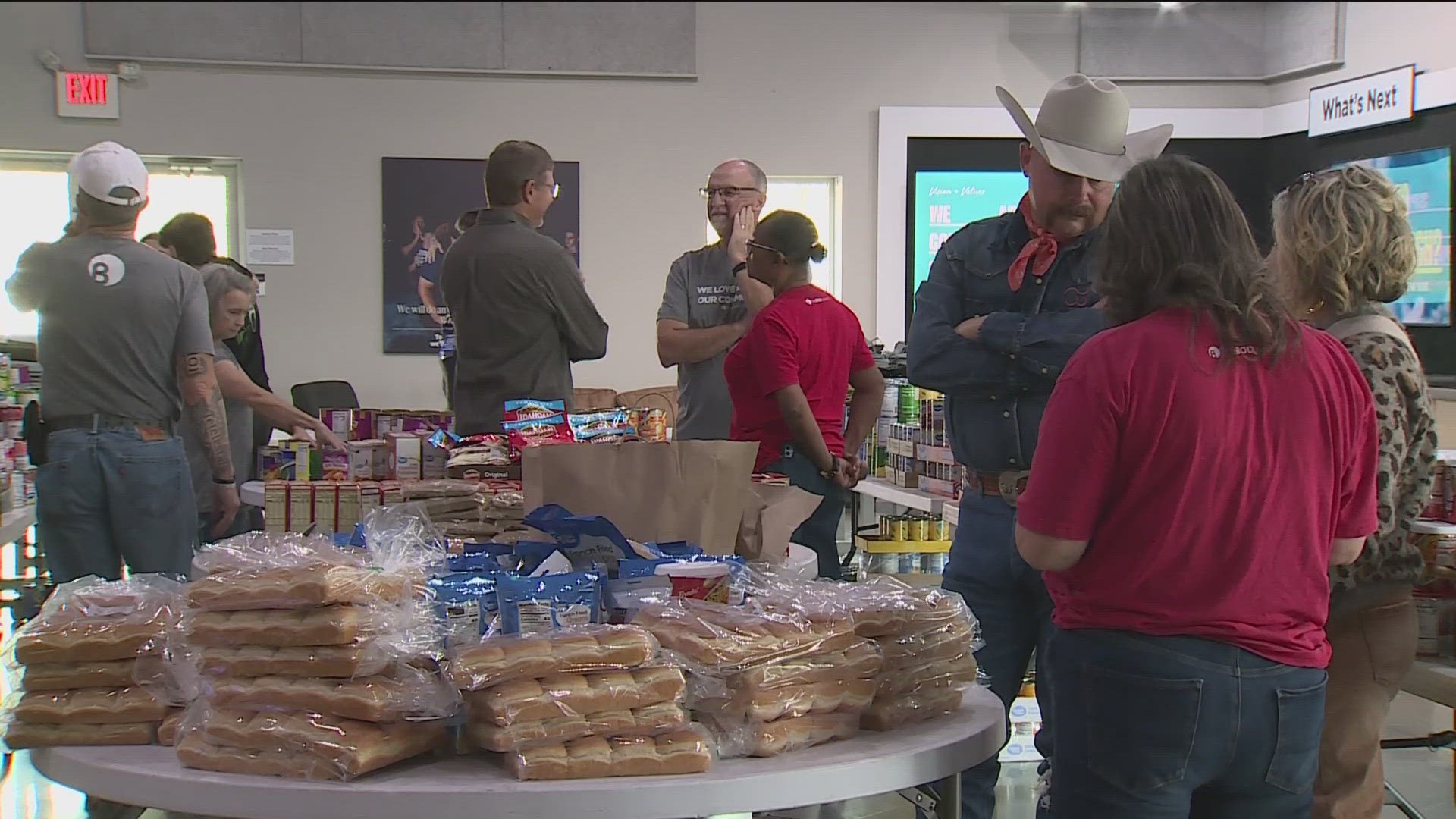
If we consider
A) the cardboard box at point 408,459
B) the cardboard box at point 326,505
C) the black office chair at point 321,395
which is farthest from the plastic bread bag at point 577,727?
the black office chair at point 321,395

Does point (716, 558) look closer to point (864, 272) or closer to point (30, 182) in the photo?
point (864, 272)

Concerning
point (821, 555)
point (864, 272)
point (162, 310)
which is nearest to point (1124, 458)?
point (821, 555)

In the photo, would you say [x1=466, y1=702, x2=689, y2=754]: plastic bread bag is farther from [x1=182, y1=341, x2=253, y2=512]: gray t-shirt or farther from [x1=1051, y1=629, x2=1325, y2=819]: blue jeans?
[x1=182, y1=341, x2=253, y2=512]: gray t-shirt

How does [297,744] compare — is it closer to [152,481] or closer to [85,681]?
[85,681]

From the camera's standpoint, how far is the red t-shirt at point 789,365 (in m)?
3.41

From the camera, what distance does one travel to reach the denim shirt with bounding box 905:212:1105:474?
7.75 ft

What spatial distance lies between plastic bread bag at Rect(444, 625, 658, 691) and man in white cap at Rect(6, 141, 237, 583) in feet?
7.20

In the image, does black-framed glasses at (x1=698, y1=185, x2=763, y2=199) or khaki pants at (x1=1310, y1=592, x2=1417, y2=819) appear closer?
khaki pants at (x1=1310, y1=592, x2=1417, y2=819)

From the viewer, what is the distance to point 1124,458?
1.63 metres

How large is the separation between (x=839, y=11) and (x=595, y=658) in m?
7.83

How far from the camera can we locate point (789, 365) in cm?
339

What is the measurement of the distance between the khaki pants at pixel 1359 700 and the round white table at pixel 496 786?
50.5 inches

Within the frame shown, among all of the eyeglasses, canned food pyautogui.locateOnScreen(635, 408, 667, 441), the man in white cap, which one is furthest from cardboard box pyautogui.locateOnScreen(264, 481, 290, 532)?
the eyeglasses

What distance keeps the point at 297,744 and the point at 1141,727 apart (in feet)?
3.37
